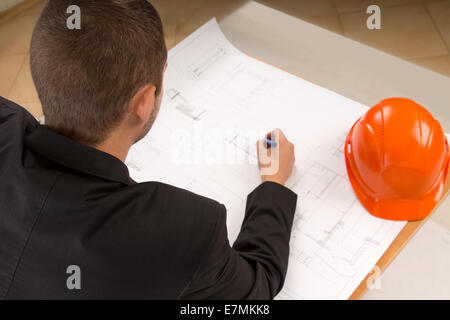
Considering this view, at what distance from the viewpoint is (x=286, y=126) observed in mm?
994

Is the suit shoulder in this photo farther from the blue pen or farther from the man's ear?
the blue pen

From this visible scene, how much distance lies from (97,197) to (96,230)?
45mm

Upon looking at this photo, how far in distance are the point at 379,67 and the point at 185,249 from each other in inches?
33.7

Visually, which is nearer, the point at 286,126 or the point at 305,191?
the point at 305,191

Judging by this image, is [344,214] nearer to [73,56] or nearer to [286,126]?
[286,126]

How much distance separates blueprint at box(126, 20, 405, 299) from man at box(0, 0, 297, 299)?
206mm

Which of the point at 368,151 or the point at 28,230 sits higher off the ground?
the point at 28,230

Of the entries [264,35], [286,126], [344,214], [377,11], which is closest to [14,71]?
[264,35]

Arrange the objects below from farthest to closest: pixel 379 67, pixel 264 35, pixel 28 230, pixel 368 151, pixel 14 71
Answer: pixel 14 71
pixel 264 35
pixel 379 67
pixel 368 151
pixel 28 230

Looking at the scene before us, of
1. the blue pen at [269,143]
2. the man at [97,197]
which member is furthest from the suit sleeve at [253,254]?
the blue pen at [269,143]

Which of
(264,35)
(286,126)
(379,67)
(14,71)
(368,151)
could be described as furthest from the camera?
(14,71)

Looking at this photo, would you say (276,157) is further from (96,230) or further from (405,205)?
(96,230)

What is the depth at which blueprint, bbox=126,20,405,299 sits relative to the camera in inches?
30.4

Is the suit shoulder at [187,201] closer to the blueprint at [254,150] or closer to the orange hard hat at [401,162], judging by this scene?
the blueprint at [254,150]
